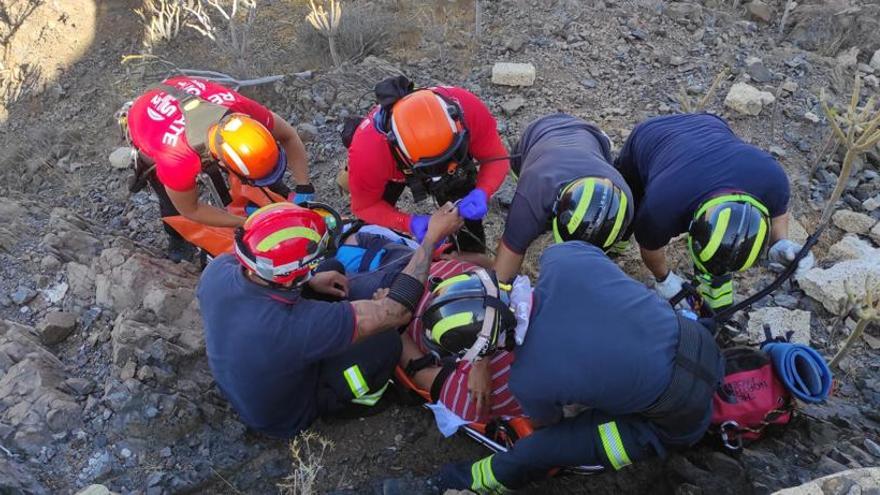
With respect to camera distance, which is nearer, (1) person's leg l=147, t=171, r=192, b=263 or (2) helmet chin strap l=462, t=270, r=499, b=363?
(2) helmet chin strap l=462, t=270, r=499, b=363

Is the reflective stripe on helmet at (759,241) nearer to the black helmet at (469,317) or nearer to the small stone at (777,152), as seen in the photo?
the black helmet at (469,317)

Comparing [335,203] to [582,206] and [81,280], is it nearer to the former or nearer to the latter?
[81,280]

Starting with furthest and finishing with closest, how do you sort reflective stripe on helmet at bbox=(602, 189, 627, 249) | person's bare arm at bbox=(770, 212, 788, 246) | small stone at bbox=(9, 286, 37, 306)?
1. small stone at bbox=(9, 286, 37, 306)
2. person's bare arm at bbox=(770, 212, 788, 246)
3. reflective stripe on helmet at bbox=(602, 189, 627, 249)

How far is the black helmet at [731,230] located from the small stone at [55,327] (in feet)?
11.6

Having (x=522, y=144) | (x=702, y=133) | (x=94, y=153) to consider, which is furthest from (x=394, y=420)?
(x=94, y=153)

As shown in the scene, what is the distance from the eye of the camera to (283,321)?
265cm

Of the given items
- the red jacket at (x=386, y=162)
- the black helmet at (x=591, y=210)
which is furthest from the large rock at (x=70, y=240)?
the black helmet at (x=591, y=210)

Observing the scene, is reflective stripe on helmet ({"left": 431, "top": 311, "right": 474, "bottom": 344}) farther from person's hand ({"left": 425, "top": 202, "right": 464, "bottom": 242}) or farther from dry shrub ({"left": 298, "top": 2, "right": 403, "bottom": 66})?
dry shrub ({"left": 298, "top": 2, "right": 403, "bottom": 66})

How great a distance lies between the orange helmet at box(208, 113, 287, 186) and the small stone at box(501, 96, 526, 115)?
Answer: 8.45ft

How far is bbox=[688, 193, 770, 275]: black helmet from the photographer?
2824mm

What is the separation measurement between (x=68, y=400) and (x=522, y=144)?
291cm

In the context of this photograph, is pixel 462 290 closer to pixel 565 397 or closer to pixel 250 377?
pixel 565 397

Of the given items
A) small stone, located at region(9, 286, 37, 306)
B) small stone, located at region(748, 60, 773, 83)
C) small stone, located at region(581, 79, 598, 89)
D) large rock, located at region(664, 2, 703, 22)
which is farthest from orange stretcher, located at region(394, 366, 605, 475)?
large rock, located at region(664, 2, 703, 22)

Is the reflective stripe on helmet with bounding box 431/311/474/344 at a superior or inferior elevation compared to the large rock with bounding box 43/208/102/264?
superior
